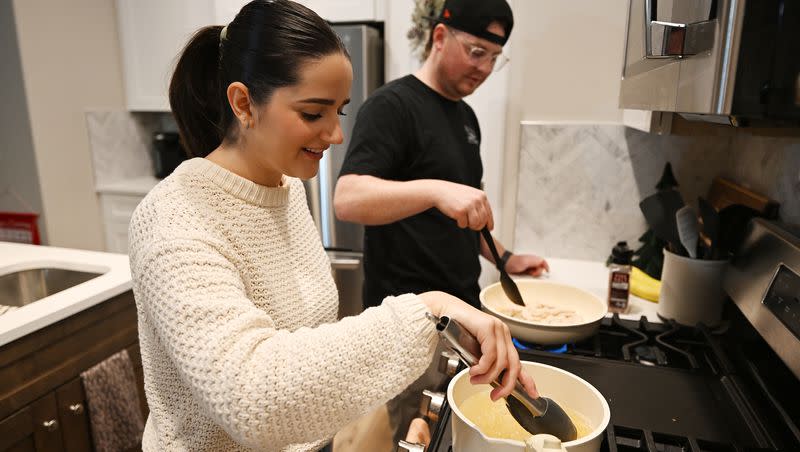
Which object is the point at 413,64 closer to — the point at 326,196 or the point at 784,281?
the point at 326,196

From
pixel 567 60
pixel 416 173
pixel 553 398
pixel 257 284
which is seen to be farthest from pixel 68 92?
pixel 553 398

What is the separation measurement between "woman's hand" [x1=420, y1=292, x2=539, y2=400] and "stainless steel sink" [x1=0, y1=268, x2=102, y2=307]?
4.69 ft

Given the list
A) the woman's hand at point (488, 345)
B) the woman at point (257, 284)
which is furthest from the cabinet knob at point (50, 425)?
the woman's hand at point (488, 345)

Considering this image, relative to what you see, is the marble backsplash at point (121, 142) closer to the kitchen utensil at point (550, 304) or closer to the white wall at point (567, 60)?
the white wall at point (567, 60)

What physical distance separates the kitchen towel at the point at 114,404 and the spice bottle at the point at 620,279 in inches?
57.1

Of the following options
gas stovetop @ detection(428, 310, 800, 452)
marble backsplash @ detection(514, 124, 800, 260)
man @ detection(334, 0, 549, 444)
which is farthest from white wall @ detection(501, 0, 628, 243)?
gas stovetop @ detection(428, 310, 800, 452)

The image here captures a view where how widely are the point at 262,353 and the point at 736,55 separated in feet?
1.82

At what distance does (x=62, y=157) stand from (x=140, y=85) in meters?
0.56

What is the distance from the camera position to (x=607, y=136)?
1.84 meters

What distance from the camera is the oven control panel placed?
806 mm

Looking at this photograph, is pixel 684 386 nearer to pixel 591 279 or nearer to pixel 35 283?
pixel 591 279

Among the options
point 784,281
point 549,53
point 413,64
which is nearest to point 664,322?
point 784,281

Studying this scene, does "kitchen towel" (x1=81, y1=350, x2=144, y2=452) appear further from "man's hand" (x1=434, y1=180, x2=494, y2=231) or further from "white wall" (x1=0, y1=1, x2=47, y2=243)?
"white wall" (x1=0, y1=1, x2=47, y2=243)

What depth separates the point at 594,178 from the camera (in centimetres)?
188
